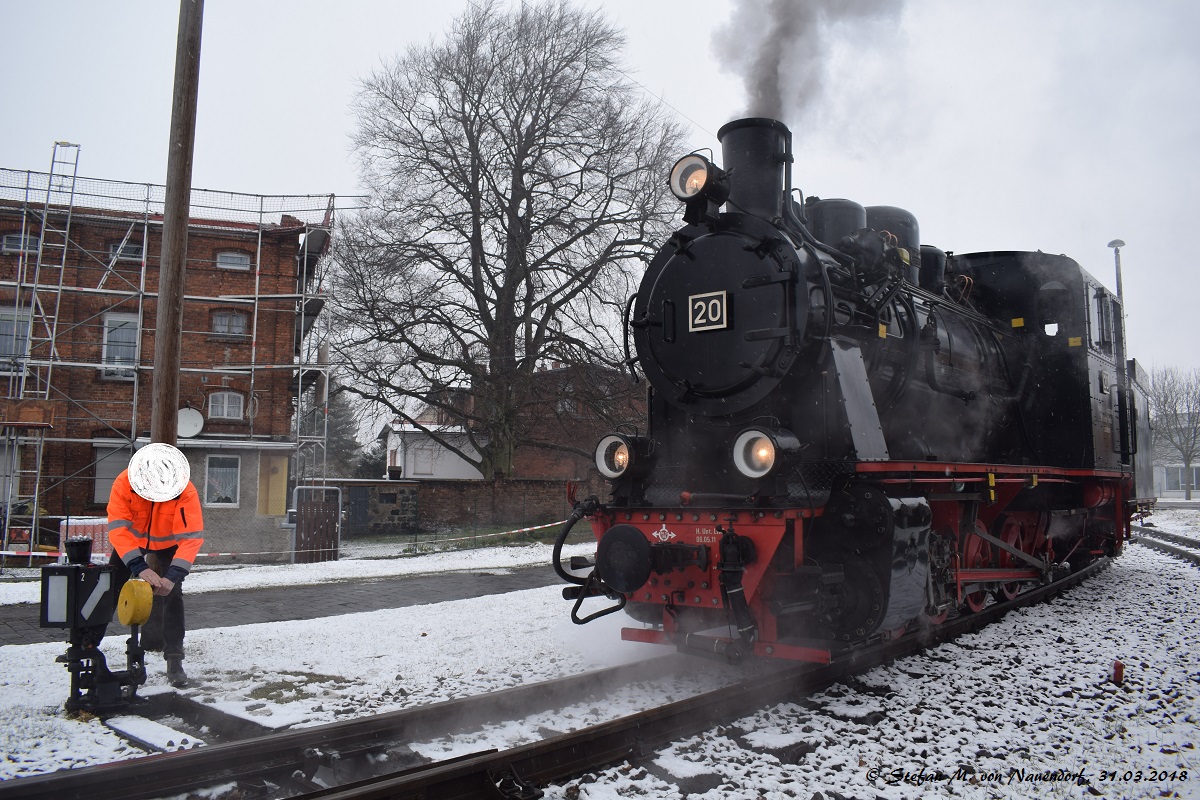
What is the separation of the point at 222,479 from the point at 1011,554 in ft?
56.7

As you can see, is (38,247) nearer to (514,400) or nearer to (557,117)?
(514,400)

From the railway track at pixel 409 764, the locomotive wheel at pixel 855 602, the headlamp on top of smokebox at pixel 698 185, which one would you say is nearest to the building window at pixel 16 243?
the headlamp on top of smokebox at pixel 698 185

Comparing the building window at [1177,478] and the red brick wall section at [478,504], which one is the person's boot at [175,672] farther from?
the building window at [1177,478]

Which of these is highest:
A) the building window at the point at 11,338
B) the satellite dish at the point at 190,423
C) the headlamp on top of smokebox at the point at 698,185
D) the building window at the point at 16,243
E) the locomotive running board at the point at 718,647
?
the building window at the point at 16,243

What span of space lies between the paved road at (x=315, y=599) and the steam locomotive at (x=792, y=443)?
386 centimetres

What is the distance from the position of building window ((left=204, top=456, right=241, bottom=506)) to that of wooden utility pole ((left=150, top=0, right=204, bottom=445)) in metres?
13.6

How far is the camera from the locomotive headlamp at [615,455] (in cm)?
590

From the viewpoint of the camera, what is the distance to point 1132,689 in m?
5.36

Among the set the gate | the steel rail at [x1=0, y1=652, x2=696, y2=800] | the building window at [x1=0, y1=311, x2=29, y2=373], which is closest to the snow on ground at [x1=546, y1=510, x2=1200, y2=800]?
the steel rail at [x1=0, y1=652, x2=696, y2=800]

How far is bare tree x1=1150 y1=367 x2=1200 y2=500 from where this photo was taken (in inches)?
1670

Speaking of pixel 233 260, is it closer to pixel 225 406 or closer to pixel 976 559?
pixel 225 406

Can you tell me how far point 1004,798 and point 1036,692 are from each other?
6.82 feet

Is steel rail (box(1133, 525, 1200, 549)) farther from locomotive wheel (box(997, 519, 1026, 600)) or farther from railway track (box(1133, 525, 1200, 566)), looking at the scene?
locomotive wheel (box(997, 519, 1026, 600))

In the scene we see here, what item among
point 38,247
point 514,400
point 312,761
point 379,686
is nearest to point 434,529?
point 514,400
